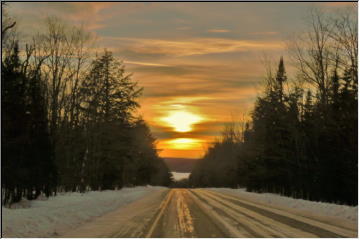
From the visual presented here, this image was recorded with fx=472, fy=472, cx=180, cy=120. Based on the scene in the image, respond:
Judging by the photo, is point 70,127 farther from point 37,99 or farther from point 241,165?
point 241,165

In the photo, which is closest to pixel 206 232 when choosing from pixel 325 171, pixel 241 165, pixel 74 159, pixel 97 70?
pixel 325 171

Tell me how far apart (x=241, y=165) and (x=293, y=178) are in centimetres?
2092

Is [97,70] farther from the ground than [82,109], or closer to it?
farther from the ground

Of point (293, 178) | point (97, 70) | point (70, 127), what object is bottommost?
point (293, 178)

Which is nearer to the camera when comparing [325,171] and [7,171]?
[7,171]

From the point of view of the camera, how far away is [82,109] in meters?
46.8

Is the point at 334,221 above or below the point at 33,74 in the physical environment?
below

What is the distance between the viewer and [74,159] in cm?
4388

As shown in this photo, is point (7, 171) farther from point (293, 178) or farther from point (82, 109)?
point (293, 178)

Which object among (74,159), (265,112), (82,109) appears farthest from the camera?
(265,112)

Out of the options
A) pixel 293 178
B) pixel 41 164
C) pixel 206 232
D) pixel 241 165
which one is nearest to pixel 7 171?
pixel 41 164

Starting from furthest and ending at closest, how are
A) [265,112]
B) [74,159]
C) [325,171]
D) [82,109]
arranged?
[265,112]
[82,109]
[74,159]
[325,171]

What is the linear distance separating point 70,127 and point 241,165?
3130cm

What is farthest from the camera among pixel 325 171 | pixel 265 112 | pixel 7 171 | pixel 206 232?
pixel 265 112
